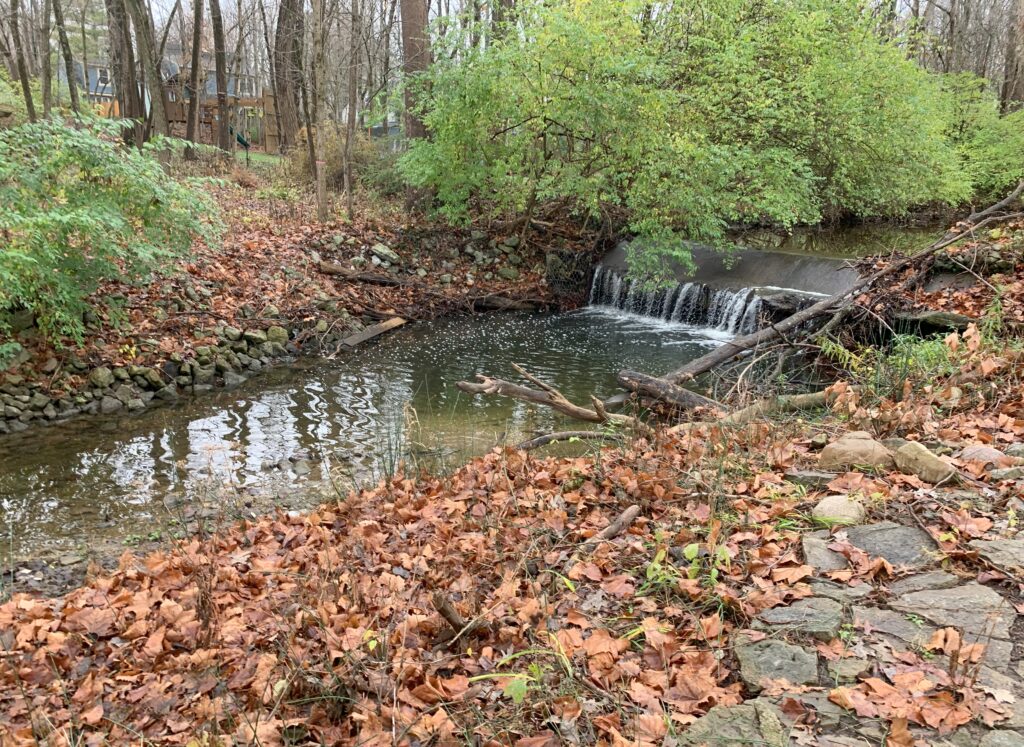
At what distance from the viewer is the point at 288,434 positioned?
765 centimetres

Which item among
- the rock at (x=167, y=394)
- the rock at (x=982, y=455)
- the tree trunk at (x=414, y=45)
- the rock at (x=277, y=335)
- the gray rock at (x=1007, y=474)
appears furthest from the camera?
the tree trunk at (x=414, y=45)

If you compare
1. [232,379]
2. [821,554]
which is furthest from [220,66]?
[821,554]

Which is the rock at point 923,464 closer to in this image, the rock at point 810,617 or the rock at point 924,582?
the rock at point 924,582

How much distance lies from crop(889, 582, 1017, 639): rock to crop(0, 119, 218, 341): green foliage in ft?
24.5

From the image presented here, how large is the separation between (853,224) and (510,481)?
16.7m

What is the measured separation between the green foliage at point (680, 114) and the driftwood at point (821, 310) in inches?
164

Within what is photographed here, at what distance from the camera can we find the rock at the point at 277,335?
10438mm

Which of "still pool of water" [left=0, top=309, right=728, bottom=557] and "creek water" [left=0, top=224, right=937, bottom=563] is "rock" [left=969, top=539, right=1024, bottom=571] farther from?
"still pool of water" [left=0, top=309, right=728, bottom=557]

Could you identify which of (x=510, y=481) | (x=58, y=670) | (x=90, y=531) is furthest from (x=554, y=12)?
(x=58, y=670)

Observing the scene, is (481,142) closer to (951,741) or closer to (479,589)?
(479,589)

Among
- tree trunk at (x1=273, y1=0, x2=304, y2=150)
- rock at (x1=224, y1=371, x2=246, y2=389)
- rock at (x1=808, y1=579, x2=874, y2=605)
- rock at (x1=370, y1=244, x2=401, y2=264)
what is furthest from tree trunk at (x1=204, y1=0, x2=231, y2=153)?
rock at (x1=808, y1=579, x2=874, y2=605)

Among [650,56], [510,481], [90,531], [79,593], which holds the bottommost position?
[90,531]

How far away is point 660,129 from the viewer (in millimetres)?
12055

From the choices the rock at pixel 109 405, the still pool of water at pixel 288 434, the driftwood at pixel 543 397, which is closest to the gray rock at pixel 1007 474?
the driftwood at pixel 543 397
